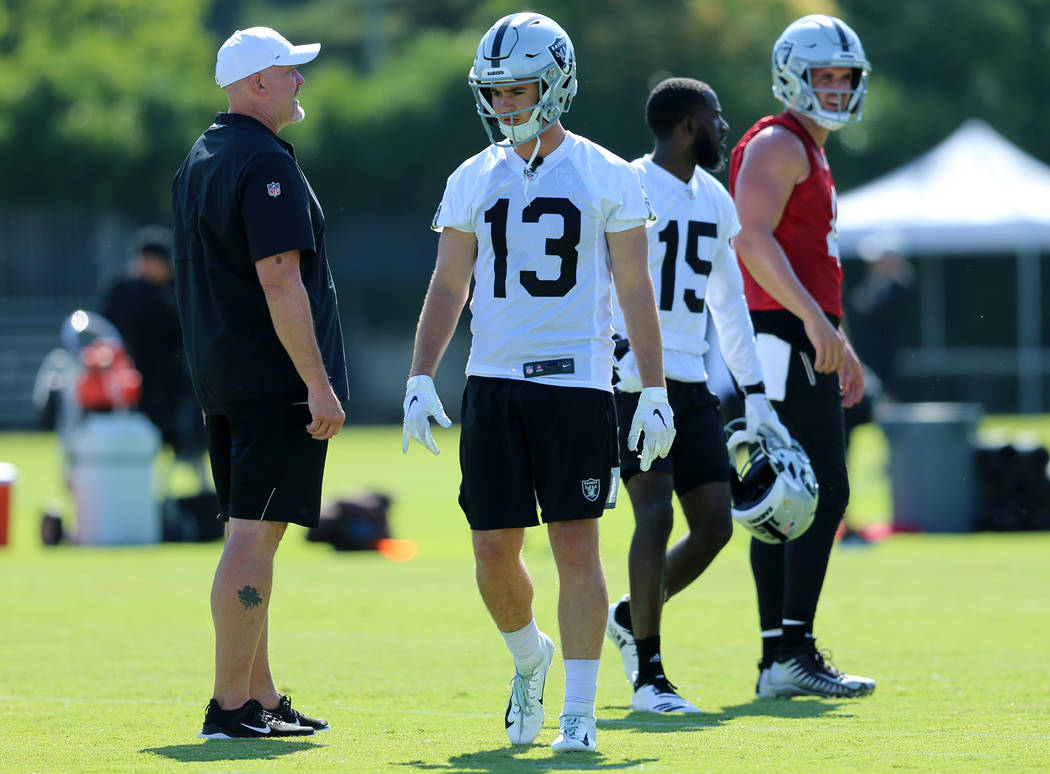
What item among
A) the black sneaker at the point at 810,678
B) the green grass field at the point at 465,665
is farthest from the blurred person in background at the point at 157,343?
the black sneaker at the point at 810,678

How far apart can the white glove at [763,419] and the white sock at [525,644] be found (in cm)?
160

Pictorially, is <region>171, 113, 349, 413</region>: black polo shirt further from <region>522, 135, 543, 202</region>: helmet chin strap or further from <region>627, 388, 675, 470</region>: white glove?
<region>627, 388, 675, 470</region>: white glove

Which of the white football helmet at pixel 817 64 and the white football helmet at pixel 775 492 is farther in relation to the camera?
the white football helmet at pixel 817 64

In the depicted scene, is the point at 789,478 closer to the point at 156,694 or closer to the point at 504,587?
the point at 504,587

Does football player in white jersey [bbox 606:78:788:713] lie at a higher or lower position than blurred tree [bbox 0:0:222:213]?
lower

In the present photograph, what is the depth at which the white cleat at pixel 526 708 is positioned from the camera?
6293 mm

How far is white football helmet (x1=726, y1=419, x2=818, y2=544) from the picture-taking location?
7395 mm

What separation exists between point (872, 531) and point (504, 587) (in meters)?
9.27

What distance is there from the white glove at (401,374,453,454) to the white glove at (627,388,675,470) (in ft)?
1.96

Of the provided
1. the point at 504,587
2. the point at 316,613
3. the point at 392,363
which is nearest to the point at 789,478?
the point at 504,587

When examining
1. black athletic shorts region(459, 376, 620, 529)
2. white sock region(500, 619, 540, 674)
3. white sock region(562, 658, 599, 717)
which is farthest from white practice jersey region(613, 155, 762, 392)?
white sock region(562, 658, 599, 717)

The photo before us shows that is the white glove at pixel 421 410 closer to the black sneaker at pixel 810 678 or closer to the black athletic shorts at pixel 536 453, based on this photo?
the black athletic shorts at pixel 536 453

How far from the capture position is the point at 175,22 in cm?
5459

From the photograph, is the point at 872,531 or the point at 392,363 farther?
the point at 392,363
